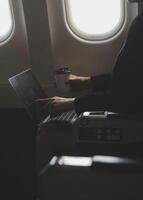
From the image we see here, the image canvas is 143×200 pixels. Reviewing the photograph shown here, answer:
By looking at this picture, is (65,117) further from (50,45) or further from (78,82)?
(50,45)

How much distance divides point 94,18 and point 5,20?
3.12 feet

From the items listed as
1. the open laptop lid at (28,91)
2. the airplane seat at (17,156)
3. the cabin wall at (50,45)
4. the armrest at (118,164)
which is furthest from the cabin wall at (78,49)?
the armrest at (118,164)

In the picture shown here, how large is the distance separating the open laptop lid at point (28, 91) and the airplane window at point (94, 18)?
117 centimetres

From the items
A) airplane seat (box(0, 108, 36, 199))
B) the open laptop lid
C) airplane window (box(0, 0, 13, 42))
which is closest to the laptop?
the open laptop lid

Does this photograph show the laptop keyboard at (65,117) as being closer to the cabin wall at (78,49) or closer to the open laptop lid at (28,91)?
the open laptop lid at (28,91)

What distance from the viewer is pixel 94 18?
2.90 metres

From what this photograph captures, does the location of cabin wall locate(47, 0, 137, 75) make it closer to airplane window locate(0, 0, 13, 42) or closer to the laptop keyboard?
airplane window locate(0, 0, 13, 42)

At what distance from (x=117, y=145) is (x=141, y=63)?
337 mm

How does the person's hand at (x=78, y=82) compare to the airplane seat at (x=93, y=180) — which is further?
the person's hand at (x=78, y=82)

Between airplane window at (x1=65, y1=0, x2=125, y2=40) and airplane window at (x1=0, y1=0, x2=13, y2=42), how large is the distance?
656 millimetres

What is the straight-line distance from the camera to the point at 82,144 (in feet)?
3.95

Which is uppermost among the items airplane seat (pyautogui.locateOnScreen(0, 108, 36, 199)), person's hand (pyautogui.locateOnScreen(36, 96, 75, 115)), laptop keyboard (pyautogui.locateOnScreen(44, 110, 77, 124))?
person's hand (pyautogui.locateOnScreen(36, 96, 75, 115))

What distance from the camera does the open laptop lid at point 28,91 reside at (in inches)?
66.0

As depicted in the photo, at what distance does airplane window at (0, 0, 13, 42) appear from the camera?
3.20 m
